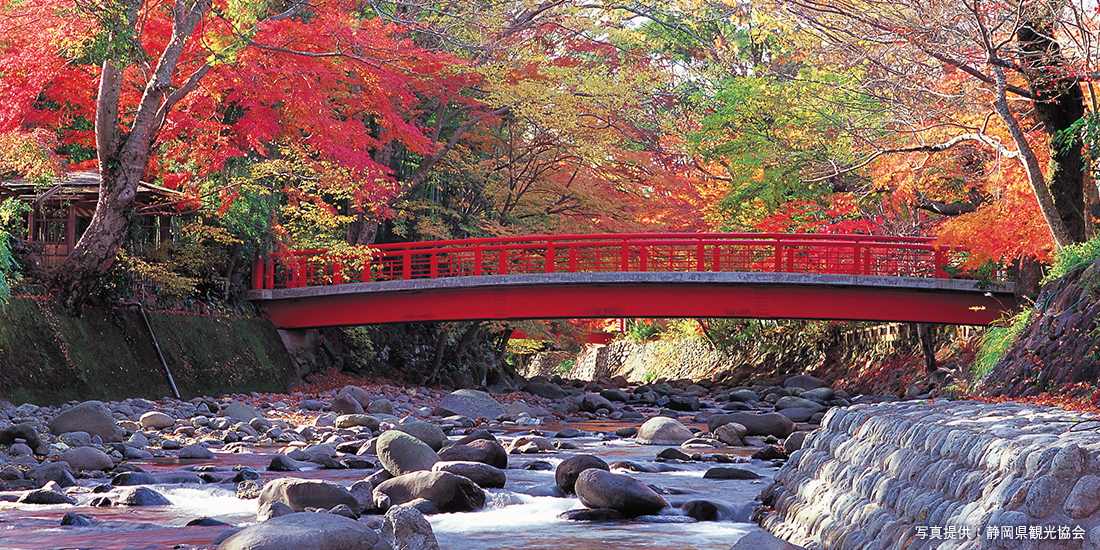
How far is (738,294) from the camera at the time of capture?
742 inches

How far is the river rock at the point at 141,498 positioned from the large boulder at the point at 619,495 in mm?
3232

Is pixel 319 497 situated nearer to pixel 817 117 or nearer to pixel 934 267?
pixel 817 117

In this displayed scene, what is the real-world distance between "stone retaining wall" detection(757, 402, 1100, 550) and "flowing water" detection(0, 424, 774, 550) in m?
0.68

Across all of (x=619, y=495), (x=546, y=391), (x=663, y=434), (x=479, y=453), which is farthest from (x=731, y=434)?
(x=546, y=391)

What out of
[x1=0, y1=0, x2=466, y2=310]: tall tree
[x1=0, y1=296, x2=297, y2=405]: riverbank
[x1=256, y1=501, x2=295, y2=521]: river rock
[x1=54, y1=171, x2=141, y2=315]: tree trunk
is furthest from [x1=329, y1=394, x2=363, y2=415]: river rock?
[x1=256, y1=501, x2=295, y2=521]: river rock

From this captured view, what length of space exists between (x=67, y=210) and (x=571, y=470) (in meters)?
13.4

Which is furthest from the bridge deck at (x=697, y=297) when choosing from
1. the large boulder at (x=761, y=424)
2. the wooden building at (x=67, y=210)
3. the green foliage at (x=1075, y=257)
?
the green foliage at (x=1075, y=257)

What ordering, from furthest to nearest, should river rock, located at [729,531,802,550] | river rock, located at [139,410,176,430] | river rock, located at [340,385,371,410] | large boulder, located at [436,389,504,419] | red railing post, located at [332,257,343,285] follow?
red railing post, located at [332,257,343,285]
river rock, located at [340,385,371,410]
large boulder, located at [436,389,504,419]
river rock, located at [139,410,176,430]
river rock, located at [729,531,802,550]

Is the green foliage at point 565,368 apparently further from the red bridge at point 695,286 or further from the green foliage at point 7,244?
the green foliage at point 7,244

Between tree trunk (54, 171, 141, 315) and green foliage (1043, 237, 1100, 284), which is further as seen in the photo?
tree trunk (54, 171, 141, 315)

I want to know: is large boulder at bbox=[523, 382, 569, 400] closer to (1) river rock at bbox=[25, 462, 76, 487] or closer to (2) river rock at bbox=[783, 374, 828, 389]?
(2) river rock at bbox=[783, 374, 828, 389]

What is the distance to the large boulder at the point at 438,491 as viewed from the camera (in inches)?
269

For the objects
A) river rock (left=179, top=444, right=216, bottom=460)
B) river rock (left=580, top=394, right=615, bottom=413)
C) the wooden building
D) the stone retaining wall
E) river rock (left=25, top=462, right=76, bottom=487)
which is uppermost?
the wooden building

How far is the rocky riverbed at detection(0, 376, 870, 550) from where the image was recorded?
5.73 m
